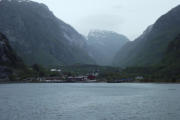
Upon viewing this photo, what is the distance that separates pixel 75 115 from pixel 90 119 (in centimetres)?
618

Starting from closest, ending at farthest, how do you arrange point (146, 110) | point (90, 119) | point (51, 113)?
1. point (90, 119)
2. point (51, 113)
3. point (146, 110)

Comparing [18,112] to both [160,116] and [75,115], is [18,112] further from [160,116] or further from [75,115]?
[160,116]

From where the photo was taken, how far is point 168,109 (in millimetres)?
74625

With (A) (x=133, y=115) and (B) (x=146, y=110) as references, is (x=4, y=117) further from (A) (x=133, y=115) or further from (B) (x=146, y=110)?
(B) (x=146, y=110)

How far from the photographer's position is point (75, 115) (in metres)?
65.1

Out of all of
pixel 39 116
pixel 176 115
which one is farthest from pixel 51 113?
pixel 176 115

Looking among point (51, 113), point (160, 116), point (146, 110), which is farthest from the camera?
point (146, 110)

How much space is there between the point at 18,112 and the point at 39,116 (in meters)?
7.98

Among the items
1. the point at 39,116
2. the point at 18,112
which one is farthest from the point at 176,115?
the point at 18,112

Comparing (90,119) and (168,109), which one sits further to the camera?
(168,109)

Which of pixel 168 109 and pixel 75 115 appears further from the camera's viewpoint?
pixel 168 109

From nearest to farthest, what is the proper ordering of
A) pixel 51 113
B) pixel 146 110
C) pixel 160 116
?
1. pixel 160 116
2. pixel 51 113
3. pixel 146 110

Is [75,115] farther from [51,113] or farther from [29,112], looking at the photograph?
[29,112]

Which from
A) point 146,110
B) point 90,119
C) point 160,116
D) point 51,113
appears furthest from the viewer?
point 146,110
